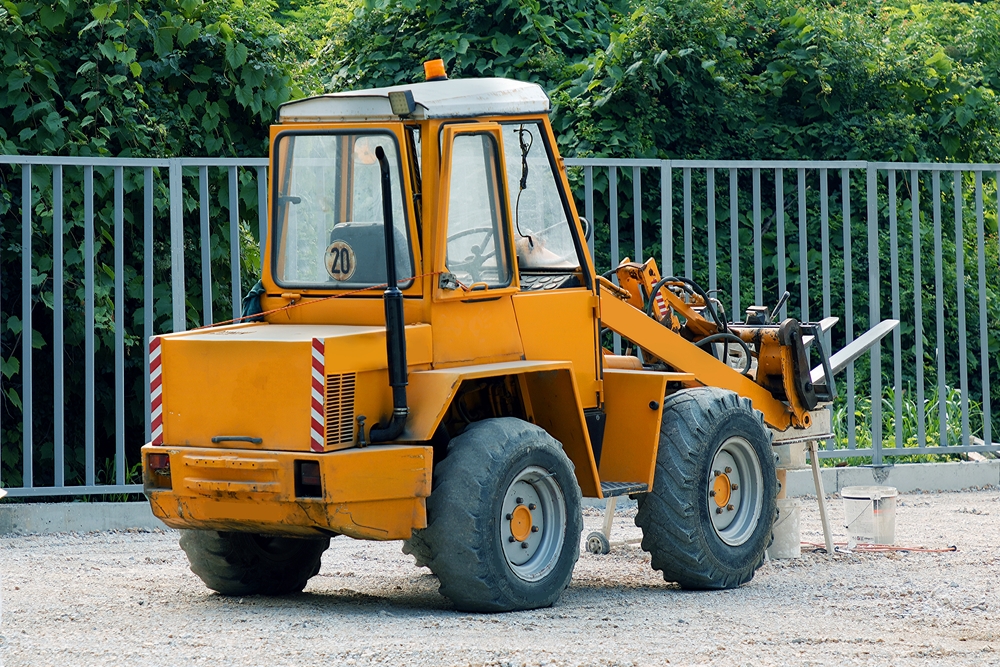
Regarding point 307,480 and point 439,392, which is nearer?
point 307,480

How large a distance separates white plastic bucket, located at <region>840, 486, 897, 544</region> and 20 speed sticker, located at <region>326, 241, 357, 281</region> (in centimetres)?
377

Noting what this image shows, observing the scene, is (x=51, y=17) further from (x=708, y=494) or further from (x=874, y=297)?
(x=874, y=297)

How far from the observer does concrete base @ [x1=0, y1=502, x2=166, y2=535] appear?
1004 cm

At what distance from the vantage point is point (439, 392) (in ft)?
22.6

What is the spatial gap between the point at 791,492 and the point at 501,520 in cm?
517

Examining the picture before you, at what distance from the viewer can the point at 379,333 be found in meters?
6.88

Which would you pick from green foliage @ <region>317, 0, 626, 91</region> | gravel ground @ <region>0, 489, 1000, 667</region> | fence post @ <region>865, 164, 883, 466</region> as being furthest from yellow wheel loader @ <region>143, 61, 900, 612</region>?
green foliage @ <region>317, 0, 626, 91</region>

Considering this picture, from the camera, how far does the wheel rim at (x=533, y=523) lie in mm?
7117

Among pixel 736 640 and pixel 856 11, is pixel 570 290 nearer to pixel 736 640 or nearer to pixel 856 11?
pixel 736 640

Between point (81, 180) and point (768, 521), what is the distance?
546cm

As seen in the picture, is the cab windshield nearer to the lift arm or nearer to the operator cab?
the operator cab

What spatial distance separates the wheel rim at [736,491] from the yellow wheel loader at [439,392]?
0.02m

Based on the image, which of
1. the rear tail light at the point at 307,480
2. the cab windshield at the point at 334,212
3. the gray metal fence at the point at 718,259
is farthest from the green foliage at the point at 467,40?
the rear tail light at the point at 307,480

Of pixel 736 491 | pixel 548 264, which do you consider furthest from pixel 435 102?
pixel 736 491
